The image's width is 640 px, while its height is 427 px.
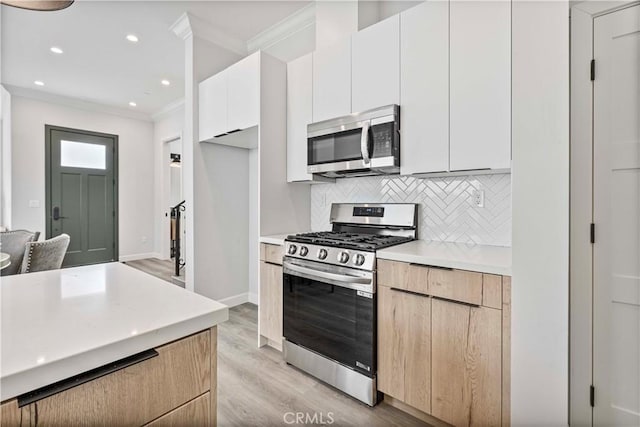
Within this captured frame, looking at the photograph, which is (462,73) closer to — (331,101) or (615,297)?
(331,101)

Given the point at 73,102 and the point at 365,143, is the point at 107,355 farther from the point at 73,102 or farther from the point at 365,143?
the point at 73,102

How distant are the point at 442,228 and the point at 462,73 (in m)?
1.02

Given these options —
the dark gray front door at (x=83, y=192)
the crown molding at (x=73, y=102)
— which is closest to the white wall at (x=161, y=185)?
the crown molding at (x=73, y=102)

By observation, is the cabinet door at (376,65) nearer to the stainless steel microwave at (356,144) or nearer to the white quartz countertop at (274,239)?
the stainless steel microwave at (356,144)

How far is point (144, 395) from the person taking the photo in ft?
2.39

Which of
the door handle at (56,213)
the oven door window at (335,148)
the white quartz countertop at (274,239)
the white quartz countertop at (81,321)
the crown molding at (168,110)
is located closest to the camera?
the white quartz countertop at (81,321)

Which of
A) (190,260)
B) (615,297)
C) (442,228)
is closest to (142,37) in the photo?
(190,260)

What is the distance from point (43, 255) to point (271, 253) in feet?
6.36

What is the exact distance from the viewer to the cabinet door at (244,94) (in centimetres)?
265

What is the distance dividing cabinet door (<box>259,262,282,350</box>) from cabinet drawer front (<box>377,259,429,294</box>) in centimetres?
95

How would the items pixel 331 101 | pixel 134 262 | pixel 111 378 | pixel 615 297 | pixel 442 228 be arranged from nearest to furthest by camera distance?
1. pixel 111 378
2. pixel 615 297
3. pixel 442 228
4. pixel 331 101
5. pixel 134 262

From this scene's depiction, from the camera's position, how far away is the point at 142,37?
11.6 feet

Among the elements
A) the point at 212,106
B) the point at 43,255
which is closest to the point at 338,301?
the point at 212,106

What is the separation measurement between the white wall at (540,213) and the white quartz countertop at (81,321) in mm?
1343
